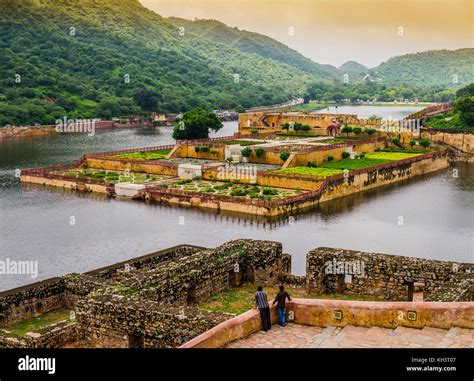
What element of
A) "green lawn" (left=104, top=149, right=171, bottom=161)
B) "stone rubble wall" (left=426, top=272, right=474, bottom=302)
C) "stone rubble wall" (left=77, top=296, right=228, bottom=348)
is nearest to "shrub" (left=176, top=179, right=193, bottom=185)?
"green lawn" (left=104, top=149, right=171, bottom=161)

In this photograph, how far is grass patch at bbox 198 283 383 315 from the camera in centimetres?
1497

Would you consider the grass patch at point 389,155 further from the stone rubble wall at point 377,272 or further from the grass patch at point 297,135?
the stone rubble wall at point 377,272

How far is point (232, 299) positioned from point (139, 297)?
3.27 m

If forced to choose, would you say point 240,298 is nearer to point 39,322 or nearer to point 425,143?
point 39,322

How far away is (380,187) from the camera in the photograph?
5262 centimetres

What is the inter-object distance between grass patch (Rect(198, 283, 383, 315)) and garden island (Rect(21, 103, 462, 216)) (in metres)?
24.8

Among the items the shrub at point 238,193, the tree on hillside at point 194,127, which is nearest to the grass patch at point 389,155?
the tree on hillside at point 194,127

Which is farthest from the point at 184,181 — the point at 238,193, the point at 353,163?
the point at 353,163

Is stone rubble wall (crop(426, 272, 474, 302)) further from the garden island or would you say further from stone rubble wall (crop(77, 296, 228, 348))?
the garden island

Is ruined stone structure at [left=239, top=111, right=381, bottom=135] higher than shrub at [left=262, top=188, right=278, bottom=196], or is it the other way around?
ruined stone structure at [left=239, top=111, right=381, bottom=135]

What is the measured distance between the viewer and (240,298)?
1572cm

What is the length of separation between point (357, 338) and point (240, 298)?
19.1 feet
